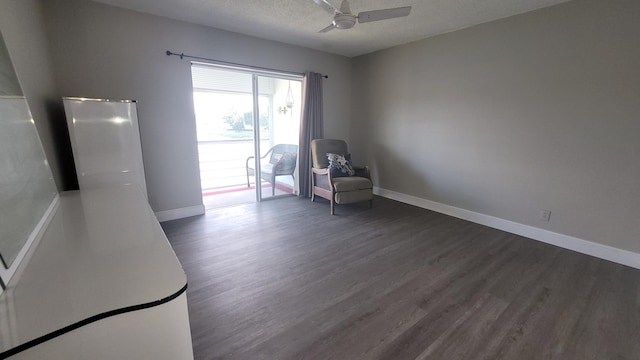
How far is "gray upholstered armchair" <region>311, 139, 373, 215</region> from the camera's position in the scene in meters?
3.81

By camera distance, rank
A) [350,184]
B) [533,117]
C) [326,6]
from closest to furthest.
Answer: [326,6], [533,117], [350,184]

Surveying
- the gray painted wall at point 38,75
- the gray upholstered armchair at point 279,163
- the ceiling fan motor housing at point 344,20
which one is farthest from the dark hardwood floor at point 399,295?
the ceiling fan motor housing at point 344,20

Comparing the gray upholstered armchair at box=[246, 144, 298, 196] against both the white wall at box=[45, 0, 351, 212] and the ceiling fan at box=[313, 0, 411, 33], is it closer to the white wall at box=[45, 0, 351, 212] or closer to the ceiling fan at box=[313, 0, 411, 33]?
the white wall at box=[45, 0, 351, 212]

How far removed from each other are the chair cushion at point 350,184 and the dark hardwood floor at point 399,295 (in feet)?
2.20

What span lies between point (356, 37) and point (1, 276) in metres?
4.02

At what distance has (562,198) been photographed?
2.83 metres

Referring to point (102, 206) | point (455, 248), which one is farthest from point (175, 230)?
point (455, 248)

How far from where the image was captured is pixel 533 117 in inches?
115

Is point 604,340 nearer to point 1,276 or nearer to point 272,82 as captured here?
point 1,276

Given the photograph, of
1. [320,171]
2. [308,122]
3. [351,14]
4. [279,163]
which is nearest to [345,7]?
[351,14]

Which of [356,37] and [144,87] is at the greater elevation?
[356,37]

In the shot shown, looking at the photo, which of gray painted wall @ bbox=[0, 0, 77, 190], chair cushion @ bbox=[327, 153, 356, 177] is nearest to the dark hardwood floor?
chair cushion @ bbox=[327, 153, 356, 177]

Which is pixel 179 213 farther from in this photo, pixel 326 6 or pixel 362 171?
pixel 326 6

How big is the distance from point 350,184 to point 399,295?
77.0 inches
